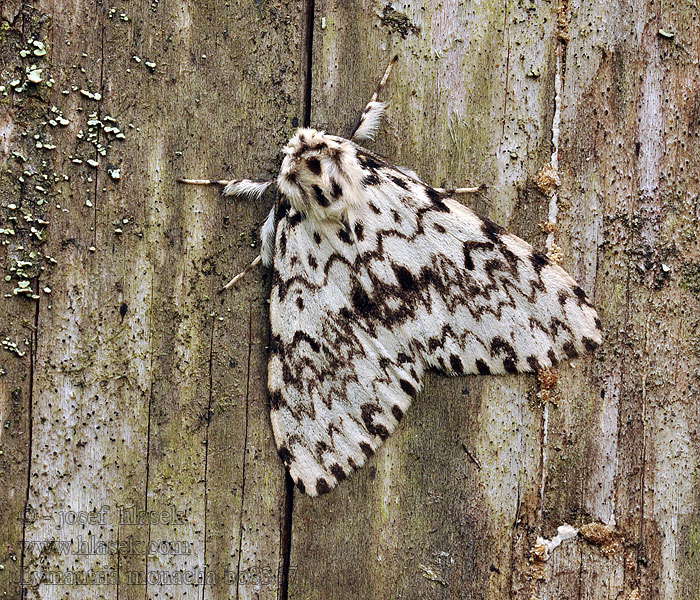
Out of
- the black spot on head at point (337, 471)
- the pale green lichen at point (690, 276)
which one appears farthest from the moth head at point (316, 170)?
the pale green lichen at point (690, 276)

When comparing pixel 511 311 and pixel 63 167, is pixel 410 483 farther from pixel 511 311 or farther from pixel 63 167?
pixel 63 167

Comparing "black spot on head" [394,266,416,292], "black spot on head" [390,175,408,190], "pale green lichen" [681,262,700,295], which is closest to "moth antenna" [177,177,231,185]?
"black spot on head" [390,175,408,190]

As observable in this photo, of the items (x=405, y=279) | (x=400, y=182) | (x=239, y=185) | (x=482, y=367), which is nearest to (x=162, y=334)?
(x=239, y=185)

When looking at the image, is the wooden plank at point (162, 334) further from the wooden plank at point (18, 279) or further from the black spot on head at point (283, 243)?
the black spot on head at point (283, 243)

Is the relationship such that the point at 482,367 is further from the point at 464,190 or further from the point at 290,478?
the point at 290,478

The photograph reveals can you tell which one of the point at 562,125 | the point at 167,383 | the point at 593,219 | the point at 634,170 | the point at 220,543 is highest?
the point at 562,125

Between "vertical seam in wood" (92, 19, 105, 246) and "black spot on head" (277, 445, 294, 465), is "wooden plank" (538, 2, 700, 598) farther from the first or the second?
"vertical seam in wood" (92, 19, 105, 246)

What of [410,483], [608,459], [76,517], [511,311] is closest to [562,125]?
[511,311]
